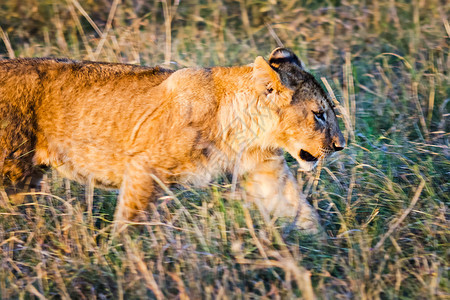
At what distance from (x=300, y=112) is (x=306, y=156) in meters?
0.31

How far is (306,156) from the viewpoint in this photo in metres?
3.76

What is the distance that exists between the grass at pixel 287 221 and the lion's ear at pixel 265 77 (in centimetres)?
64

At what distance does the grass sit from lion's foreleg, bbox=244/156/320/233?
0.40 feet

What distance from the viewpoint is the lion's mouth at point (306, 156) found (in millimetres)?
3744

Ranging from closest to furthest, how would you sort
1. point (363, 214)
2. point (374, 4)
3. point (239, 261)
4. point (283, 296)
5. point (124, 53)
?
point (283, 296) → point (239, 261) → point (363, 214) → point (124, 53) → point (374, 4)

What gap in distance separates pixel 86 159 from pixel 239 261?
4.32 ft

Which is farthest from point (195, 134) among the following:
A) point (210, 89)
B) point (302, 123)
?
point (302, 123)

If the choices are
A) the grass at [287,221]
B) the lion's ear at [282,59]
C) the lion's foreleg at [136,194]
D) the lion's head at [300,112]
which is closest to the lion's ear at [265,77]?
the lion's head at [300,112]

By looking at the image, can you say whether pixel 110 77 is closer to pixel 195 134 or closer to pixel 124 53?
pixel 195 134

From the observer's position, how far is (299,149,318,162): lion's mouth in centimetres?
374

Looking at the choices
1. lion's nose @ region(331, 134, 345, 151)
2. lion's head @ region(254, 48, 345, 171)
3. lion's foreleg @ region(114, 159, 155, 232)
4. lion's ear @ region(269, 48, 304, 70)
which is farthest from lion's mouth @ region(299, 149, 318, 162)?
lion's foreleg @ region(114, 159, 155, 232)

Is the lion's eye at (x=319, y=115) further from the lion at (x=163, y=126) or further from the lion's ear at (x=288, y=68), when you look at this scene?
the lion's ear at (x=288, y=68)

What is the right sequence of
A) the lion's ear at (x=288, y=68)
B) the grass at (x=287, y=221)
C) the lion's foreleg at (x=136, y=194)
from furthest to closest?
the lion's ear at (x=288, y=68)
the lion's foreleg at (x=136, y=194)
the grass at (x=287, y=221)

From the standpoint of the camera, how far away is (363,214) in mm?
3764
